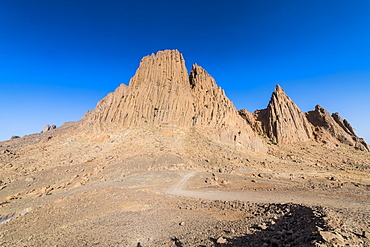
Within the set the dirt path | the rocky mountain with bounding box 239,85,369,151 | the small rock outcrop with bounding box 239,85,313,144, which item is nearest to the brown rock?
the dirt path

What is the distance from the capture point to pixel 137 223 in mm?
10289

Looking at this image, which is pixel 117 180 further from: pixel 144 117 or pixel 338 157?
pixel 338 157

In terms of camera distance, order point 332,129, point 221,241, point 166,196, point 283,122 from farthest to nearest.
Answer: point 332,129, point 283,122, point 166,196, point 221,241

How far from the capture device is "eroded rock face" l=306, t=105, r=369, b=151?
55.2m

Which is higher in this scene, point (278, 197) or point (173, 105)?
point (173, 105)

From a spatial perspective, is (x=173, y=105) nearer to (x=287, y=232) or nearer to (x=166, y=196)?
(x=166, y=196)

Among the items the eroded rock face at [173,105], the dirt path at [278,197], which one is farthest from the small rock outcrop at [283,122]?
the dirt path at [278,197]

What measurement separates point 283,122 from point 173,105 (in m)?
40.6

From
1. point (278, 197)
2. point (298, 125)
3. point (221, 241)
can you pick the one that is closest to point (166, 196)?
point (221, 241)

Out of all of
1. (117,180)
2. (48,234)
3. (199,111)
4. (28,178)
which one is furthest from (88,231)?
(199,111)

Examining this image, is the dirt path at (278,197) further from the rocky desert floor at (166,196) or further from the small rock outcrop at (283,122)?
the small rock outcrop at (283,122)

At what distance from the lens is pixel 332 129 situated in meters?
58.6

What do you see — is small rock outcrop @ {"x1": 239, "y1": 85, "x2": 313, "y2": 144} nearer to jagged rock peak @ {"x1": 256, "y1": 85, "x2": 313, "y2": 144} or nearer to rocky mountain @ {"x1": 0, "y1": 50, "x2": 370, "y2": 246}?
jagged rock peak @ {"x1": 256, "y1": 85, "x2": 313, "y2": 144}

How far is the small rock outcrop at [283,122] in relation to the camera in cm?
5588
